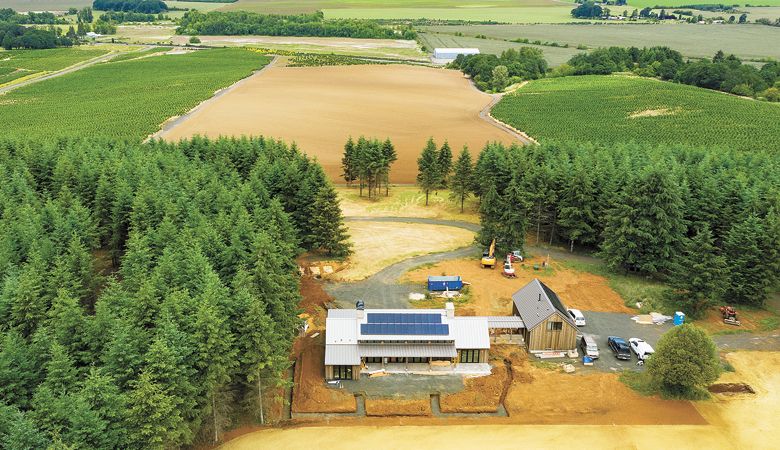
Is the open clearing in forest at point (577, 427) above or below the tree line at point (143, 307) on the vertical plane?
below

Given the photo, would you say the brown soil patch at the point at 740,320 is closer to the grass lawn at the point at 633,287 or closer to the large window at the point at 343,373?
the grass lawn at the point at 633,287

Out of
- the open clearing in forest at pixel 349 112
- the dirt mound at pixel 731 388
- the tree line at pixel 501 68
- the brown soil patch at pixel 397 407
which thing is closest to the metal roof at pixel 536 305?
the dirt mound at pixel 731 388

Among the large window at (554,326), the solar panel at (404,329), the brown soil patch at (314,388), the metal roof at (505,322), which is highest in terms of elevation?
the solar panel at (404,329)

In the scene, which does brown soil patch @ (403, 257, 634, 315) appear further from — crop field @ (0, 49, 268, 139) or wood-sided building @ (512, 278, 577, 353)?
crop field @ (0, 49, 268, 139)

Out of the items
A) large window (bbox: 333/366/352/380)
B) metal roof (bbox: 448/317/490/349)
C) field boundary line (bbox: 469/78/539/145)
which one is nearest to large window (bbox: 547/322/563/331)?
metal roof (bbox: 448/317/490/349)

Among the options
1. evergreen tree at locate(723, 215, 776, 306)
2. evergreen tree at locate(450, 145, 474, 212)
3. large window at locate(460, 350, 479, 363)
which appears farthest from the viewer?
evergreen tree at locate(450, 145, 474, 212)

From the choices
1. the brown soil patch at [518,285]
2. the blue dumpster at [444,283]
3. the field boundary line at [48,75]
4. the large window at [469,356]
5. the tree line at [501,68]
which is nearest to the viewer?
the large window at [469,356]
